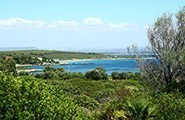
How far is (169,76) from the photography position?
78.4 ft

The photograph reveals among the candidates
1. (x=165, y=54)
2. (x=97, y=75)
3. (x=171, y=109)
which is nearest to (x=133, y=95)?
(x=171, y=109)

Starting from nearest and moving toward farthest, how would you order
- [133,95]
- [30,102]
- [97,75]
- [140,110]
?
[30,102], [140,110], [133,95], [97,75]

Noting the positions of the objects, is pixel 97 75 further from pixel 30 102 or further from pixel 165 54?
pixel 30 102

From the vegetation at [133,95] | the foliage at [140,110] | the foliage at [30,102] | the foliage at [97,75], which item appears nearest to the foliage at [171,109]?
the vegetation at [133,95]

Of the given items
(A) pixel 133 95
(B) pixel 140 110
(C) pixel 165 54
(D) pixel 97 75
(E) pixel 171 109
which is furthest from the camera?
(D) pixel 97 75

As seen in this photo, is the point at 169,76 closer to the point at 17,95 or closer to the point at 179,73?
the point at 179,73

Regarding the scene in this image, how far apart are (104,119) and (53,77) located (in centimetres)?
6771

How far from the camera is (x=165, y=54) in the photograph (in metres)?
23.8

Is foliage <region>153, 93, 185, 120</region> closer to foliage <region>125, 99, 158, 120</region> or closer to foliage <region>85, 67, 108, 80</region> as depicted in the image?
foliage <region>125, 99, 158, 120</region>

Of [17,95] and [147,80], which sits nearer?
[17,95]

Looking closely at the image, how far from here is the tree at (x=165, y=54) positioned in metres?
23.5

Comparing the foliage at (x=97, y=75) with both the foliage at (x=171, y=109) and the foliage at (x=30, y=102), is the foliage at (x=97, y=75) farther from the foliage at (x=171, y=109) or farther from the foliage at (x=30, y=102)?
the foliage at (x=30, y=102)

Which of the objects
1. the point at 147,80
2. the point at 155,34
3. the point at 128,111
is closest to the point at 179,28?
the point at 155,34

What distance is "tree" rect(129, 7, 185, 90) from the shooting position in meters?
23.5
